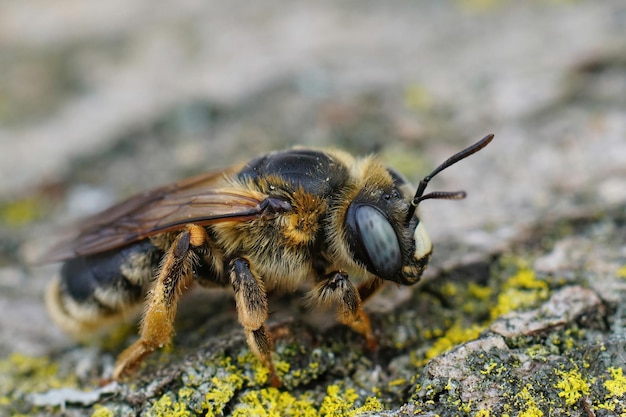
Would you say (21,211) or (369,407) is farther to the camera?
(21,211)

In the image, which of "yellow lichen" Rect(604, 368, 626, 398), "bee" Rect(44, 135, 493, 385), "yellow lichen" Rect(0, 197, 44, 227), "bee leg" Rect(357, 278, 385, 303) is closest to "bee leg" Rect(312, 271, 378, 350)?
"bee" Rect(44, 135, 493, 385)

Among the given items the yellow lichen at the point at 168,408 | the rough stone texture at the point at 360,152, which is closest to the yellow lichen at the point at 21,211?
the rough stone texture at the point at 360,152

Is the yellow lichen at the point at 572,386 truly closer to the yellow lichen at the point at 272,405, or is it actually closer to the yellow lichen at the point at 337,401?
the yellow lichen at the point at 337,401

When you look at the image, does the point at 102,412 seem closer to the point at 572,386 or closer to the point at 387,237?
the point at 387,237

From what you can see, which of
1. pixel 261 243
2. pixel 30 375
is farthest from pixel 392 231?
pixel 30 375

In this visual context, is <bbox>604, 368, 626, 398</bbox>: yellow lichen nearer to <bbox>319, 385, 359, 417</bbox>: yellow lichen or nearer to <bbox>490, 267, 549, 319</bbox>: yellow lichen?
<bbox>490, 267, 549, 319</bbox>: yellow lichen

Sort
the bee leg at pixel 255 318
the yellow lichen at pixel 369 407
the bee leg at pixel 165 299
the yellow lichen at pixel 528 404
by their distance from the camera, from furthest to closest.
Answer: the bee leg at pixel 165 299
the bee leg at pixel 255 318
the yellow lichen at pixel 369 407
the yellow lichen at pixel 528 404

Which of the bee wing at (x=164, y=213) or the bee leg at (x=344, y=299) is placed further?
the bee wing at (x=164, y=213)

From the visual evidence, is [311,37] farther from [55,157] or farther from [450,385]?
[450,385]
